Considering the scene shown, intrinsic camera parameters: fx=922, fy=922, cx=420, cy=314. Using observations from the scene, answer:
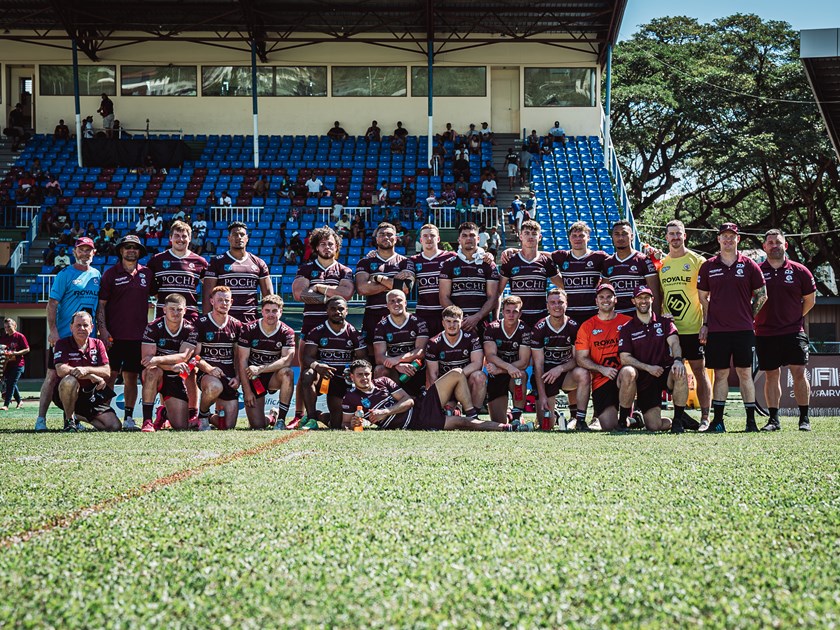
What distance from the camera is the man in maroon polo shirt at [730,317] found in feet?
28.3

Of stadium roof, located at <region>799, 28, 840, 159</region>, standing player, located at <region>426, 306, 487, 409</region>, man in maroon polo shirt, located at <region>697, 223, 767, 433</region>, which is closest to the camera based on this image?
man in maroon polo shirt, located at <region>697, 223, 767, 433</region>

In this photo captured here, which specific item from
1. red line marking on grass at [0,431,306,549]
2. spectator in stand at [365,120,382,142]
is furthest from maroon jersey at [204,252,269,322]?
spectator in stand at [365,120,382,142]

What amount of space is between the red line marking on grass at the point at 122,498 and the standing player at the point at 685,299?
4.51m

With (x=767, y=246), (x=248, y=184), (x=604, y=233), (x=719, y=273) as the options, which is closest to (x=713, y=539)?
(x=719, y=273)

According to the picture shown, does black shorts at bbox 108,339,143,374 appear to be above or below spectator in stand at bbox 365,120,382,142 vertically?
below

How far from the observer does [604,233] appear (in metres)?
23.6

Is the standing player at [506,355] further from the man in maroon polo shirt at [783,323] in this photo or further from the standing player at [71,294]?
the standing player at [71,294]

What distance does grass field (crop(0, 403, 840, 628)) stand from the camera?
2604 mm

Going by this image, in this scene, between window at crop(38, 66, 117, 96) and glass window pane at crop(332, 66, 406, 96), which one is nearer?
glass window pane at crop(332, 66, 406, 96)

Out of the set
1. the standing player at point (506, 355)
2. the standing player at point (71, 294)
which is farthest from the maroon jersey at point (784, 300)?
the standing player at point (71, 294)

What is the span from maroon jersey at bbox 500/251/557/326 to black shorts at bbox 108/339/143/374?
154 inches

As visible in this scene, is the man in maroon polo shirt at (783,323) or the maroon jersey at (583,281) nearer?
the man in maroon polo shirt at (783,323)

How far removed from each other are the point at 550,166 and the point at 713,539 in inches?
961

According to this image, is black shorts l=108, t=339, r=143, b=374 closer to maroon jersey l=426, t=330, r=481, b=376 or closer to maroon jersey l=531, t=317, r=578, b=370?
maroon jersey l=426, t=330, r=481, b=376
